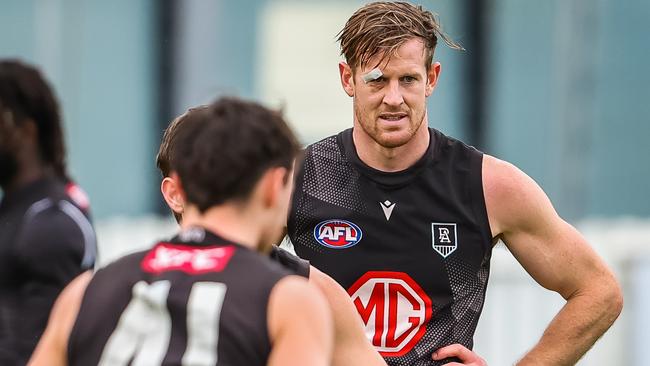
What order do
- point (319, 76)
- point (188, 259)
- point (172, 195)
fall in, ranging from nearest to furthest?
point (188, 259) → point (172, 195) → point (319, 76)

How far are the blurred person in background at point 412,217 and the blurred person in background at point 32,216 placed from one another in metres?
0.83

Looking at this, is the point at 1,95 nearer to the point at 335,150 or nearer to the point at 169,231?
the point at 335,150

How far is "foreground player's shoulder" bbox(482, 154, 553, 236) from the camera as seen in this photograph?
579 cm

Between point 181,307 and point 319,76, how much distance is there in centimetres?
1318

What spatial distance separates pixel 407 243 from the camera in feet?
19.2

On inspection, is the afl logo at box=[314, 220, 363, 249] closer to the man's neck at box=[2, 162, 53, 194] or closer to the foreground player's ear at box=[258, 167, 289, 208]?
the man's neck at box=[2, 162, 53, 194]

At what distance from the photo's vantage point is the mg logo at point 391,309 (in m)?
5.75

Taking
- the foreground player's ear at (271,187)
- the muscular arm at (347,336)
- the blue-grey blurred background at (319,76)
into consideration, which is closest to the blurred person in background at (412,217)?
the muscular arm at (347,336)

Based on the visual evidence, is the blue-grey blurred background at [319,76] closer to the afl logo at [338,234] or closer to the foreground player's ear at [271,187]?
the afl logo at [338,234]

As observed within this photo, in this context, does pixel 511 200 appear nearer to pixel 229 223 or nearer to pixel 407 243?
pixel 407 243

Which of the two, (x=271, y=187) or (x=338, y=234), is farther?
(x=338, y=234)

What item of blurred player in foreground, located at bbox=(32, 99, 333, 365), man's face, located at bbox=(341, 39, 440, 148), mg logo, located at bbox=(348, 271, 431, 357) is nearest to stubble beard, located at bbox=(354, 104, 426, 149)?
man's face, located at bbox=(341, 39, 440, 148)

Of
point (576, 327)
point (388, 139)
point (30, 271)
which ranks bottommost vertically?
point (576, 327)

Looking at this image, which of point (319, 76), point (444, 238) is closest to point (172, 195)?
point (444, 238)
